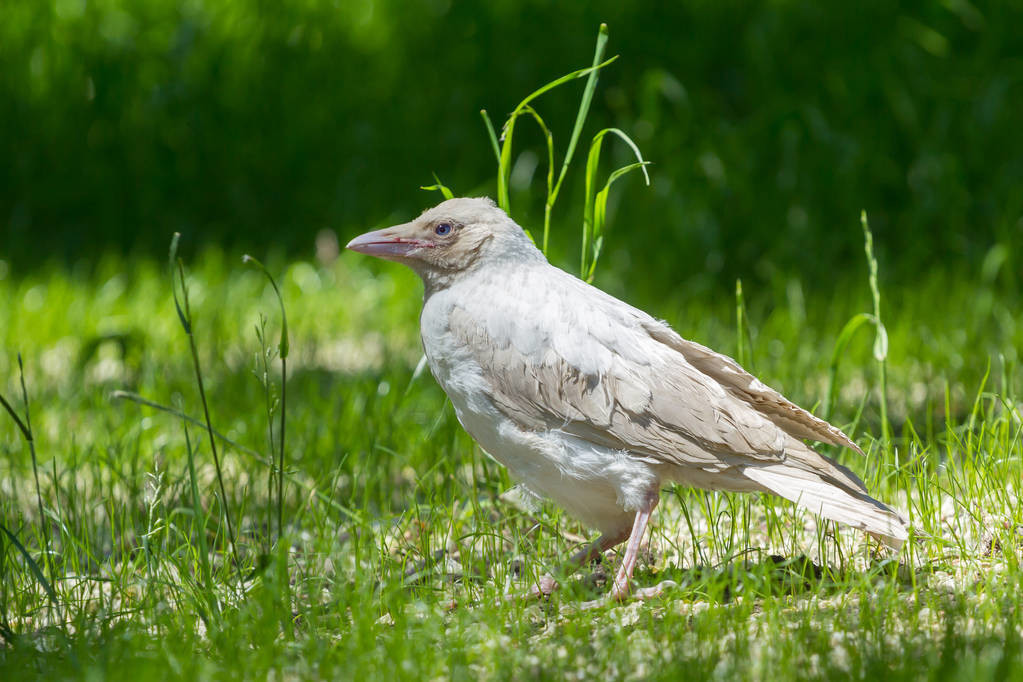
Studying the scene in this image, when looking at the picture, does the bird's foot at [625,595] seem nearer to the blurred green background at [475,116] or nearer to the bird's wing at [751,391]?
the bird's wing at [751,391]

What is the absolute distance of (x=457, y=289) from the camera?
3.22 meters

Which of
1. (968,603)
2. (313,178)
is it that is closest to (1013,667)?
(968,603)

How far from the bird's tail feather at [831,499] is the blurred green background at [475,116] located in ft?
12.3

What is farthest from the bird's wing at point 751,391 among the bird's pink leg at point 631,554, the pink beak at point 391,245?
the pink beak at point 391,245

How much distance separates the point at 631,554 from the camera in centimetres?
299

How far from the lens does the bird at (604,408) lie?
2.96 m

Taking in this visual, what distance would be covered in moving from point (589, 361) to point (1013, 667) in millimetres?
1185

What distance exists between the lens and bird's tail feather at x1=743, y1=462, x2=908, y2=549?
9.38 feet

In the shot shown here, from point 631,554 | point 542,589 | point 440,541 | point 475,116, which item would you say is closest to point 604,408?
point 631,554

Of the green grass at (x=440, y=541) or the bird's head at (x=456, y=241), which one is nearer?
the green grass at (x=440, y=541)

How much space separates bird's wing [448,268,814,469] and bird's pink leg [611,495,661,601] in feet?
0.48

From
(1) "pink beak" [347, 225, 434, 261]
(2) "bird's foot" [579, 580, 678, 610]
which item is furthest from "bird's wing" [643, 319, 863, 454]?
(1) "pink beak" [347, 225, 434, 261]

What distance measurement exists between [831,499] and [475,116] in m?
5.51

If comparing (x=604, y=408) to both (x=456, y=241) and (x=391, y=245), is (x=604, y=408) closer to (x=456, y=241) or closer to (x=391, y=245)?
(x=456, y=241)
